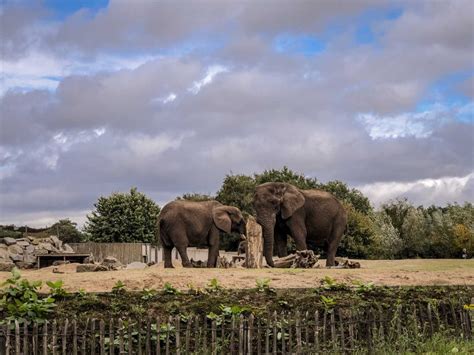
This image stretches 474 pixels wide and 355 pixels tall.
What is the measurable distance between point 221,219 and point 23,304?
13807mm

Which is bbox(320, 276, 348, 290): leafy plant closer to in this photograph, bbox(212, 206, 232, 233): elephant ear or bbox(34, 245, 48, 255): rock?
bbox(212, 206, 232, 233): elephant ear

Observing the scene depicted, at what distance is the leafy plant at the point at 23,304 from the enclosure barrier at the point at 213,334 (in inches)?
8.7

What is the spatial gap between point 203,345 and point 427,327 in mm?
4586

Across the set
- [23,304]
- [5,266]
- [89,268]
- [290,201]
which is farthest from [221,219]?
[23,304]

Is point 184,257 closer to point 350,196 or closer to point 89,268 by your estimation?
point 89,268

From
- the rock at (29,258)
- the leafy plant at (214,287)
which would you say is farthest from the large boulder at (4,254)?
the leafy plant at (214,287)

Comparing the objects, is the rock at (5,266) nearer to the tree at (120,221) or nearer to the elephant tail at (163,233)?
the elephant tail at (163,233)

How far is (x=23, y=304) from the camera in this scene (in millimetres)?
11281

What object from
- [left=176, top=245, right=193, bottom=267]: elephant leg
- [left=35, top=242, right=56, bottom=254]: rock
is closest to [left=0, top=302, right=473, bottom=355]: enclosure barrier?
[left=176, top=245, right=193, bottom=267]: elephant leg

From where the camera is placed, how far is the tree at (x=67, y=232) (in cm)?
6885

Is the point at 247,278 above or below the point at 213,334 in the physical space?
above

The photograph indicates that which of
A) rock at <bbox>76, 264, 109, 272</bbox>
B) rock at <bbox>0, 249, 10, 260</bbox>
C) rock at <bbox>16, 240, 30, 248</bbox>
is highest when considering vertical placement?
rock at <bbox>16, 240, 30, 248</bbox>

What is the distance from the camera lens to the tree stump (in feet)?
71.1

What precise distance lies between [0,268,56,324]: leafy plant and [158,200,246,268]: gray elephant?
12.3 metres
